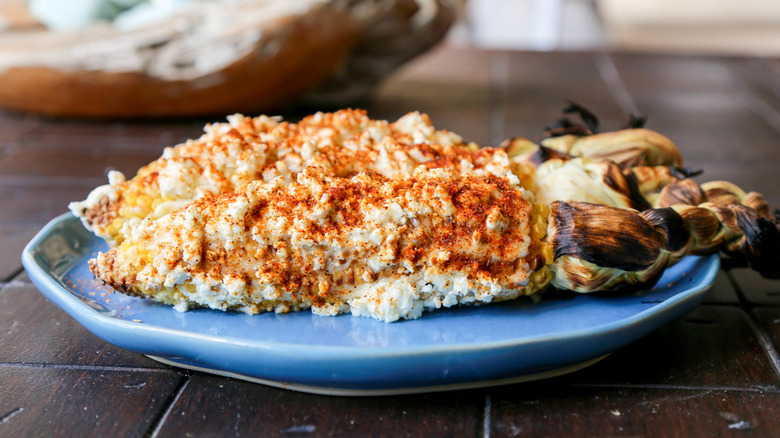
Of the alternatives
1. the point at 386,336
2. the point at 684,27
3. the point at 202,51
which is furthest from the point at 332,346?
the point at 684,27

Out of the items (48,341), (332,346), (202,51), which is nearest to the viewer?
(332,346)

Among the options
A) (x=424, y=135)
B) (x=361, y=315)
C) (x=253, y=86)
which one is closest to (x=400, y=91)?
(x=253, y=86)

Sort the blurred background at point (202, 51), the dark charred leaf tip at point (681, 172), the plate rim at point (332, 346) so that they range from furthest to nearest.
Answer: the blurred background at point (202, 51) → the dark charred leaf tip at point (681, 172) → the plate rim at point (332, 346)

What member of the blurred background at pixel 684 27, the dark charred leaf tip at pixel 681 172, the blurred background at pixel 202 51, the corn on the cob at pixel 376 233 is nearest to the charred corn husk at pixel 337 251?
the corn on the cob at pixel 376 233

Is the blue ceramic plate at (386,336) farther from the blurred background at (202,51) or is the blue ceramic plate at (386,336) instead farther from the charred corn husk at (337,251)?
the blurred background at (202,51)

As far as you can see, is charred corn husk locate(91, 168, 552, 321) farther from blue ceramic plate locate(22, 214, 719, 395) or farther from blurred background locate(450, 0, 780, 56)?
blurred background locate(450, 0, 780, 56)

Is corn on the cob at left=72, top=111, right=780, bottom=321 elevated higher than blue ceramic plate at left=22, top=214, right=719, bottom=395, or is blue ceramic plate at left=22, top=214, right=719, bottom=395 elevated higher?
corn on the cob at left=72, top=111, right=780, bottom=321

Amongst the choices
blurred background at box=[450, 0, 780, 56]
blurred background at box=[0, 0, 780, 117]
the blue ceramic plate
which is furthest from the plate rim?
blurred background at box=[450, 0, 780, 56]

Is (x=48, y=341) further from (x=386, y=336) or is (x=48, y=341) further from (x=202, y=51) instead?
(x=202, y=51)
